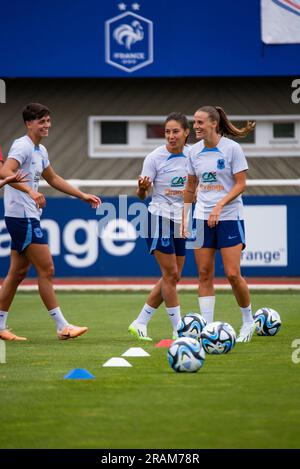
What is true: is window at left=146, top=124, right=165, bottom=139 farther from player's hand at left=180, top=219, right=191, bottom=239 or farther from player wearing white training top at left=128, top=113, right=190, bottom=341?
player's hand at left=180, top=219, right=191, bottom=239

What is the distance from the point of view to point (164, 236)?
1203 centimetres

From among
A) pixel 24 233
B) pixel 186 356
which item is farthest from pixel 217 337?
pixel 24 233

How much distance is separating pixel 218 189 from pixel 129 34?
1209 cm

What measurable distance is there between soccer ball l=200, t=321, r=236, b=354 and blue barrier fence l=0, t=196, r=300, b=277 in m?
8.91

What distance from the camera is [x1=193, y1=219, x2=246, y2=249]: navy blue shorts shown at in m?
11.4

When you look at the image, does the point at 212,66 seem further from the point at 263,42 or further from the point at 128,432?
the point at 128,432

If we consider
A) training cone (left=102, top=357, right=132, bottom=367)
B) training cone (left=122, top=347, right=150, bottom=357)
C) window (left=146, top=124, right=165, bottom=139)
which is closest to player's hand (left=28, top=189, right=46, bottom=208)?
training cone (left=122, top=347, right=150, bottom=357)

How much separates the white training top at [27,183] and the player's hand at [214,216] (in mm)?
1837

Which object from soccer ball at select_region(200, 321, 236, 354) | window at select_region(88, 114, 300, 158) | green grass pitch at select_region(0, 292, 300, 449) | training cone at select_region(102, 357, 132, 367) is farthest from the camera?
window at select_region(88, 114, 300, 158)

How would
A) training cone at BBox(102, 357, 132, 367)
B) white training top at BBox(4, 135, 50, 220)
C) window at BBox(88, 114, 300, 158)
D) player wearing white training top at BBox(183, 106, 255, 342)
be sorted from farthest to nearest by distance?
window at BBox(88, 114, 300, 158) → white training top at BBox(4, 135, 50, 220) → player wearing white training top at BBox(183, 106, 255, 342) → training cone at BBox(102, 357, 132, 367)

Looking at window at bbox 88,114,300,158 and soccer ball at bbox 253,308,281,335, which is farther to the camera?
window at bbox 88,114,300,158

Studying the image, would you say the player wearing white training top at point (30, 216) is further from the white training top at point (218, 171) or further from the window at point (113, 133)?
the window at point (113, 133)

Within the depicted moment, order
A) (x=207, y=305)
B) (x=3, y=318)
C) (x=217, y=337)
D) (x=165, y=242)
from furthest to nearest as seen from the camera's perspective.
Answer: (x=3, y=318)
(x=165, y=242)
(x=207, y=305)
(x=217, y=337)

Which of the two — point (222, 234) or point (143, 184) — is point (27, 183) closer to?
point (143, 184)
